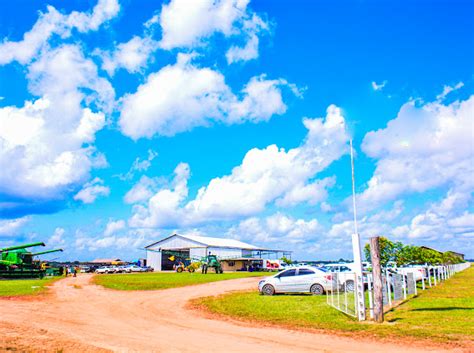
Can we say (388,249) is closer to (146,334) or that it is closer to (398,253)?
(398,253)

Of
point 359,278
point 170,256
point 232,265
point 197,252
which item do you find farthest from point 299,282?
point 170,256

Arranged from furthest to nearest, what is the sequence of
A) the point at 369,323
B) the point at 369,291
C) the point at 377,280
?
the point at 377,280, the point at 369,291, the point at 369,323

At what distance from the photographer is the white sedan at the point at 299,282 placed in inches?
848

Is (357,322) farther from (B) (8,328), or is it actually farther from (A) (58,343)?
(B) (8,328)

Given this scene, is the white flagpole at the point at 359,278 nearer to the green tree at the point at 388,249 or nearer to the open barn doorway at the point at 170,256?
the green tree at the point at 388,249

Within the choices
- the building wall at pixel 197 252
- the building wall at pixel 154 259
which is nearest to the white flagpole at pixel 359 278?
the building wall at pixel 197 252

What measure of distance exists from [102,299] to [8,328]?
10736 mm

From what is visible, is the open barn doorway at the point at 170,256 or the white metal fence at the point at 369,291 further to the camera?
the open barn doorway at the point at 170,256

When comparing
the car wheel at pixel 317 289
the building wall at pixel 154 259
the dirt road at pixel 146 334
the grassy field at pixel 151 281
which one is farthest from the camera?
the building wall at pixel 154 259

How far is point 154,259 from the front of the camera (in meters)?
75.4

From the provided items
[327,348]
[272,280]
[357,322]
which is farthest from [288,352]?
[272,280]

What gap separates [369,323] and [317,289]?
28.6 ft

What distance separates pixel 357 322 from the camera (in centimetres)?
1316

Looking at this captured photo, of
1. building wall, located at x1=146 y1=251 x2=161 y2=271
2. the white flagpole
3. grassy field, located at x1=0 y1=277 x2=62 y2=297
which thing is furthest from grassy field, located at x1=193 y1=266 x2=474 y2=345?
building wall, located at x1=146 y1=251 x2=161 y2=271
